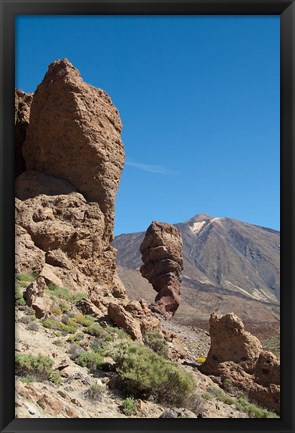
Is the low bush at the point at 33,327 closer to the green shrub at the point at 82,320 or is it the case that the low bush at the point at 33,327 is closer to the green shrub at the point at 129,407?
the green shrub at the point at 82,320

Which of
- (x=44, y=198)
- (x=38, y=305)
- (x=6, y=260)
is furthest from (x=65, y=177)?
(x=6, y=260)

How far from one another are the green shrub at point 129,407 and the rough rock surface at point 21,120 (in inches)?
382

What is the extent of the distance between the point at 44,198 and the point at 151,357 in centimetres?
631

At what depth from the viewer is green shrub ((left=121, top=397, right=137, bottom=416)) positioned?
22.0 ft

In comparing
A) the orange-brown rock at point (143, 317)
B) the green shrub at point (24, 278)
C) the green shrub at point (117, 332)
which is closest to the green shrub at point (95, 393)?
the green shrub at point (117, 332)

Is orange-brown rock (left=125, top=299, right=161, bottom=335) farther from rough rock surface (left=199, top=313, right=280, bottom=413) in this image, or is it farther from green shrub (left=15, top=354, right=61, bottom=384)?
green shrub (left=15, top=354, right=61, bottom=384)

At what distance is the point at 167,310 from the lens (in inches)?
955

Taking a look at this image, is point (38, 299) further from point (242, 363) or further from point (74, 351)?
point (242, 363)

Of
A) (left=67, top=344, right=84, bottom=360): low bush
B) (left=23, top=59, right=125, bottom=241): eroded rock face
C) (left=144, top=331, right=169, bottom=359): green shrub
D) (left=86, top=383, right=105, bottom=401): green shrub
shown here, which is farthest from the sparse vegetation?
(left=23, top=59, right=125, bottom=241): eroded rock face

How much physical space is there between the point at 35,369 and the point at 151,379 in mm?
1716

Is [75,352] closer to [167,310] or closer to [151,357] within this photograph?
[151,357]

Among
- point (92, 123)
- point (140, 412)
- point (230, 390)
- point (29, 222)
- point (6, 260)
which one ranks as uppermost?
point (92, 123)

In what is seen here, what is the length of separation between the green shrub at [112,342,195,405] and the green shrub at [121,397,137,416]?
1.75ft

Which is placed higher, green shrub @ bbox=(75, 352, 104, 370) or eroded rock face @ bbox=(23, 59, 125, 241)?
eroded rock face @ bbox=(23, 59, 125, 241)
